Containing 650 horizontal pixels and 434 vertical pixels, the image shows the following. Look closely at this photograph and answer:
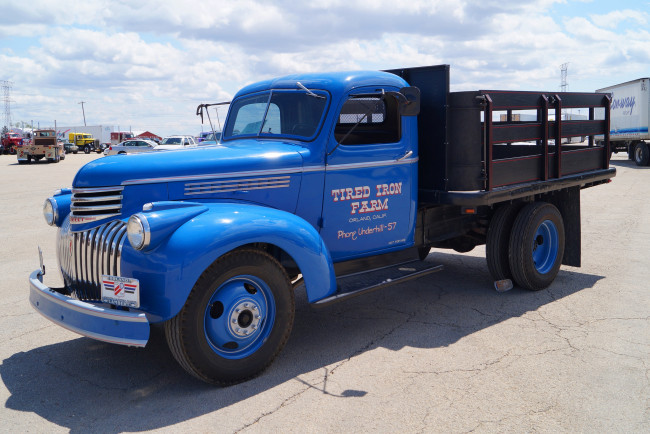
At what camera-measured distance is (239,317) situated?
13.2ft

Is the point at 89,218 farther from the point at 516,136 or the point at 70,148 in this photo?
the point at 70,148

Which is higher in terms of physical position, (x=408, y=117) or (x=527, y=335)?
(x=408, y=117)

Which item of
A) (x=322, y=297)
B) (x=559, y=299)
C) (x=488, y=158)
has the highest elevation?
(x=488, y=158)

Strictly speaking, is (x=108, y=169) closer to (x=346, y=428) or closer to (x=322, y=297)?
(x=322, y=297)

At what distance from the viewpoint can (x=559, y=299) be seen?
6031 millimetres

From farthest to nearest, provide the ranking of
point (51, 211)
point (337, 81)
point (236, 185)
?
1. point (337, 81)
2. point (51, 211)
3. point (236, 185)

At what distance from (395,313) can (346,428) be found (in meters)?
2.36

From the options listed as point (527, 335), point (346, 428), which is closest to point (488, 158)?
point (527, 335)

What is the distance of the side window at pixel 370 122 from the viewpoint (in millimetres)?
5180

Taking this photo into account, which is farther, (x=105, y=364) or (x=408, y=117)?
(x=408, y=117)

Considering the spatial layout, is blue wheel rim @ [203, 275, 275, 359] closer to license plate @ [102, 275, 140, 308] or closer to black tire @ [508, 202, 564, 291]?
license plate @ [102, 275, 140, 308]

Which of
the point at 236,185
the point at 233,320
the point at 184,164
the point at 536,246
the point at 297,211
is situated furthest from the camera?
the point at 536,246

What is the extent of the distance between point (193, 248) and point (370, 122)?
2.80 metres

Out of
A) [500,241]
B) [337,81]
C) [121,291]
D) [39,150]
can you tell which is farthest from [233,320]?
[39,150]
